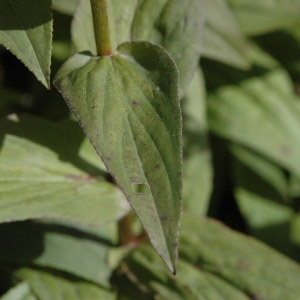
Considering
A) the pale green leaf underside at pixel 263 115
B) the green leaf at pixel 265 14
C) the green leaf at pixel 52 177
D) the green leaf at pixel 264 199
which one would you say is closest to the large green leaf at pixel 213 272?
the green leaf at pixel 52 177

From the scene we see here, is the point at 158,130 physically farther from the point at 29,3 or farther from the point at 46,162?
the point at 46,162

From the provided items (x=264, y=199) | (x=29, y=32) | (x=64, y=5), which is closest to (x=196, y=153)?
(x=264, y=199)

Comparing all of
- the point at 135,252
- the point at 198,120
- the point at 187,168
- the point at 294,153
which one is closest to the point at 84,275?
the point at 135,252

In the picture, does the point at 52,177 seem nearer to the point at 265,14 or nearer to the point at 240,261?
the point at 240,261

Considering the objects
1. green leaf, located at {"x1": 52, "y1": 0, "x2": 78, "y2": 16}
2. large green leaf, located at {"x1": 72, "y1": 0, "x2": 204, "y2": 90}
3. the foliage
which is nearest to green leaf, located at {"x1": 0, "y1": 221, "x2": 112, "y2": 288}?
the foliage

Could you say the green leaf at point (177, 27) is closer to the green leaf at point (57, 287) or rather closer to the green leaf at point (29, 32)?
the green leaf at point (29, 32)

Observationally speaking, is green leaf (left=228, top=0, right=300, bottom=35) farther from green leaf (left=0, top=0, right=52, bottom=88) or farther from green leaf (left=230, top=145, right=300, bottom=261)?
green leaf (left=0, top=0, right=52, bottom=88)
